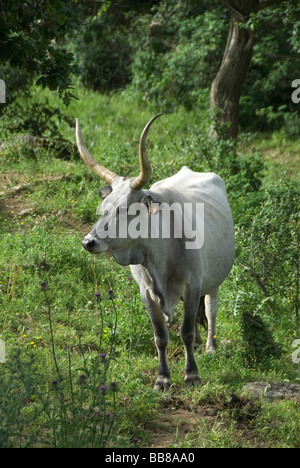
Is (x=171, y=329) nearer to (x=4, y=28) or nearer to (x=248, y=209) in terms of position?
(x=248, y=209)

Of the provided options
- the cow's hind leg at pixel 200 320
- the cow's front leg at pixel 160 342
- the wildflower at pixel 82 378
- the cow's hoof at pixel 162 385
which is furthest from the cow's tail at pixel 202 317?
the wildflower at pixel 82 378

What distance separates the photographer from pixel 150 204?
4.98 metres

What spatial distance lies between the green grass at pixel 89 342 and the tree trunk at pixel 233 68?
990mm

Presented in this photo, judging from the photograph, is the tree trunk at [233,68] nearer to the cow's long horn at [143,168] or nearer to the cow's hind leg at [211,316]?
the cow's hind leg at [211,316]

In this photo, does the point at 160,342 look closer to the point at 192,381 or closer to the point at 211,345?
the point at 192,381

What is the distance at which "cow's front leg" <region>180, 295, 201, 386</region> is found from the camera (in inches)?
216

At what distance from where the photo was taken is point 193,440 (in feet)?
15.1

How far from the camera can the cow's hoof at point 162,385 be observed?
17.9 ft

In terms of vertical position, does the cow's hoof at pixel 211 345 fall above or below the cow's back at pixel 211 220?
below

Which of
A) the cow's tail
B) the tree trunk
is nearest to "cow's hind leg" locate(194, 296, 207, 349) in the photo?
the cow's tail

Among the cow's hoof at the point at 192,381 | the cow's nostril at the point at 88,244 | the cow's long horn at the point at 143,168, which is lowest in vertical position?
the cow's hoof at the point at 192,381

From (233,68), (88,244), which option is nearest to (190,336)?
(88,244)

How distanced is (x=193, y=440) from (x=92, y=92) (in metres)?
10.6
